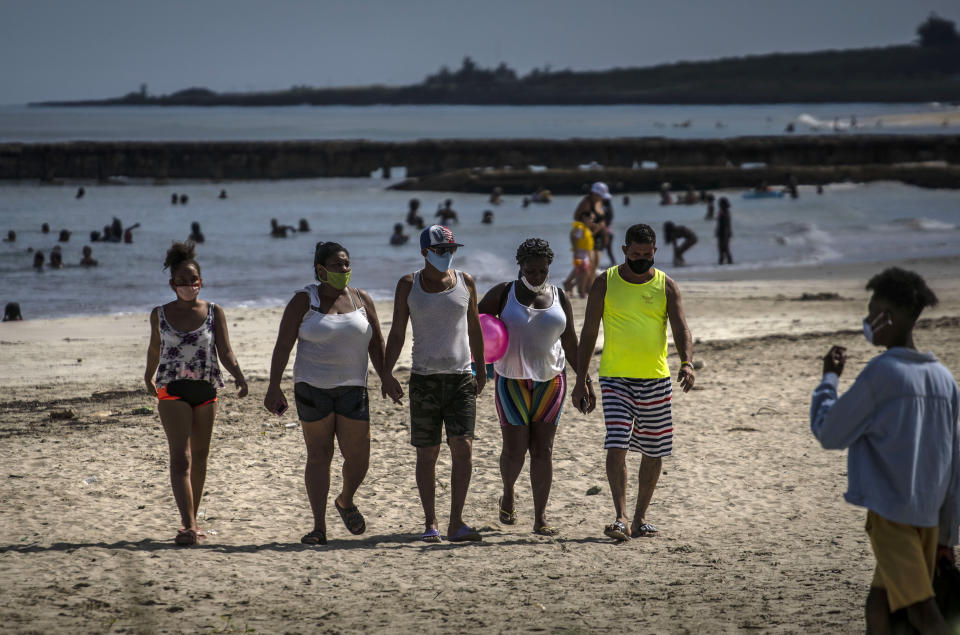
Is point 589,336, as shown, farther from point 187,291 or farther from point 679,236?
point 679,236

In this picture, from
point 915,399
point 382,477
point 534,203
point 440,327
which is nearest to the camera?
point 915,399

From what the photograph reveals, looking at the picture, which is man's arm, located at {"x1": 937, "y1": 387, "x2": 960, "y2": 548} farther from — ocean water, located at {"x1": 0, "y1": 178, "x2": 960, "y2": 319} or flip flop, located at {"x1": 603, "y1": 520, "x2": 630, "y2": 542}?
ocean water, located at {"x1": 0, "y1": 178, "x2": 960, "y2": 319}

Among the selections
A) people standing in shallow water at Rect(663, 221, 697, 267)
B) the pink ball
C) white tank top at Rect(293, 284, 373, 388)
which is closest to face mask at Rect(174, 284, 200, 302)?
white tank top at Rect(293, 284, 373, 388)

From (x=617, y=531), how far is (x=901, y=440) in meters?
2.35

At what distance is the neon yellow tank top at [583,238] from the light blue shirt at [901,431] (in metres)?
10.0

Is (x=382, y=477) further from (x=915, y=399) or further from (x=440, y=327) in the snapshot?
(x=915, y=399)

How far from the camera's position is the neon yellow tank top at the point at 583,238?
13.6 meters

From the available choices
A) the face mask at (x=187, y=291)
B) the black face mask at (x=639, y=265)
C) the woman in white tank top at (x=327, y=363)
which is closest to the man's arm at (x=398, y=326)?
the woman in white tank top at (x=327, y=363)

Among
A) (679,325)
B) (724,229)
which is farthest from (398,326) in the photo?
(724,229)

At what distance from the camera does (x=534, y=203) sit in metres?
39.8

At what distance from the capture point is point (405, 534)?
19.6 feet

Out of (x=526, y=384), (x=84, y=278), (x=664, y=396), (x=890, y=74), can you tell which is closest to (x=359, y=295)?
(x=526, y=384)

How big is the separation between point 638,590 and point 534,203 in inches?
1389

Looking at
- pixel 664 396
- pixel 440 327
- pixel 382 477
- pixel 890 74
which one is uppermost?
pixel 890 74
